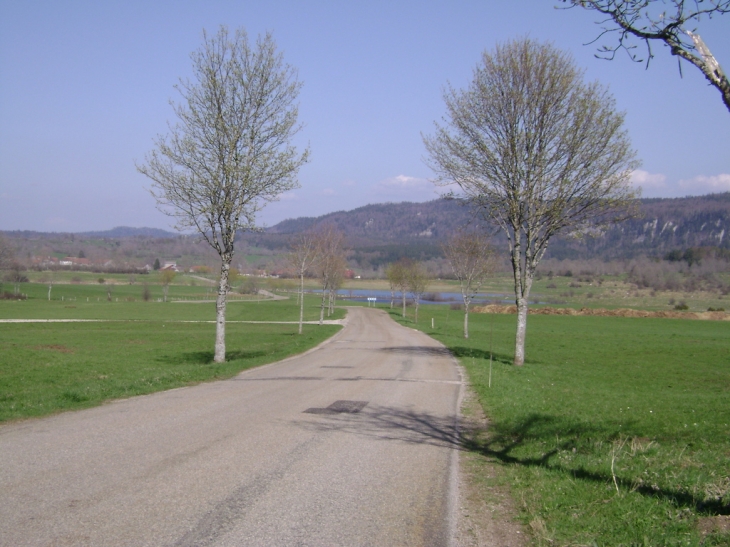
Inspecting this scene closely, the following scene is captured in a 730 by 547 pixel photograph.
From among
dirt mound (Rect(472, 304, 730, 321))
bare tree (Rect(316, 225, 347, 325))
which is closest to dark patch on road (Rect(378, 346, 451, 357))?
bare tree (Rect(316, 225, 347, 325))

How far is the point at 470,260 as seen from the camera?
146ft

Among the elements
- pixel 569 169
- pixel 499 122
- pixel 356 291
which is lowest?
pixel 356 291

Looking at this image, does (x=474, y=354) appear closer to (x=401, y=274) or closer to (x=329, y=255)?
(x=329, y=255)

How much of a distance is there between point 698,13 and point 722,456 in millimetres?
5549

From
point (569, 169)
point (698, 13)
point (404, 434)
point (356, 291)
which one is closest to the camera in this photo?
point (698, 13)

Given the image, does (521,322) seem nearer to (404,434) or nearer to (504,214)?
(504,214)

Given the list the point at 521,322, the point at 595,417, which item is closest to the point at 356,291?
the point at 521,322

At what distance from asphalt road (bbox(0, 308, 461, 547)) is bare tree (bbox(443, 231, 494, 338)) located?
32081 mm

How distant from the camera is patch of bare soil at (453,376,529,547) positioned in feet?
17.5

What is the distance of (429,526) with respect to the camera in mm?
5535

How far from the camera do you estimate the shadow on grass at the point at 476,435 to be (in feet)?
26.6

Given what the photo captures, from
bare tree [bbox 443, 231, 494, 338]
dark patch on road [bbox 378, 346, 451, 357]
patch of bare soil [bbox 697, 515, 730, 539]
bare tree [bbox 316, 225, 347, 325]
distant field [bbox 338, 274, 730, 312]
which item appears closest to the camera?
patch of bare soil [bbox 697, 515, 730, 539]

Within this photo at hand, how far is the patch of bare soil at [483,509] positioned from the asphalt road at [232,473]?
0.17 metres

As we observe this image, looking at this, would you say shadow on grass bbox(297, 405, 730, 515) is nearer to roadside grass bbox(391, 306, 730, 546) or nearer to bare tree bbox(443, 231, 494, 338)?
roadside grass bbox(391, 306, 730, 546)
